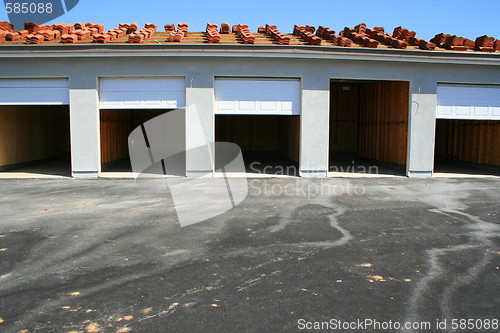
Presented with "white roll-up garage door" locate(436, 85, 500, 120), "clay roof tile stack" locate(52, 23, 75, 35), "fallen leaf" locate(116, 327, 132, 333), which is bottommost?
"fallen leaf" locate(116, 327, 132, 333)

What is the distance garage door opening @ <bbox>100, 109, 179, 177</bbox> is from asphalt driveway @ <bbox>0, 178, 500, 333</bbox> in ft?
19.6

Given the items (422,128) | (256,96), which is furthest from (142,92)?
(422,128)

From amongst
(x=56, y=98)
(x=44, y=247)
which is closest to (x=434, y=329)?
(x=44, y=247)

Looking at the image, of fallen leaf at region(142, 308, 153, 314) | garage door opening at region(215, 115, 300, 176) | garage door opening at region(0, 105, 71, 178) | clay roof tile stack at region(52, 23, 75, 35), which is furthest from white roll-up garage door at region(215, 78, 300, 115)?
fallen leaf at region(142, 308, 153, 314)

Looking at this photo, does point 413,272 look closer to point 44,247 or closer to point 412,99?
point 44,247

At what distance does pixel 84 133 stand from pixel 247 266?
33.6 ft

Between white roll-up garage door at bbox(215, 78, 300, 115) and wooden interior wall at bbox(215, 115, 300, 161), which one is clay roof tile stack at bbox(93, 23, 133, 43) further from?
wooden interior wall at bbox(215, 115, 300, 161)

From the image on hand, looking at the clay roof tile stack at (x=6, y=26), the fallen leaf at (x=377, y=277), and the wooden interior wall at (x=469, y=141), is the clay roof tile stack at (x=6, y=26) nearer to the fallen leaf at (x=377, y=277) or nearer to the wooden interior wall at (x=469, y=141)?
the fallen leaf at (x=377, y=277)

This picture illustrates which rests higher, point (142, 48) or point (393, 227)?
point (142, 48)

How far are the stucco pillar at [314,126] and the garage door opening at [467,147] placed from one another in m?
4.61

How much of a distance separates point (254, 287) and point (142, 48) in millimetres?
10345

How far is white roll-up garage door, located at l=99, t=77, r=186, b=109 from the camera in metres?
12.9

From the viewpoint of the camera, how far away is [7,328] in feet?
10.3

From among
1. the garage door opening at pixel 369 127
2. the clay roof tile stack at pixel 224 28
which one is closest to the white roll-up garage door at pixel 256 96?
the garage door opening at pixel 369 127
